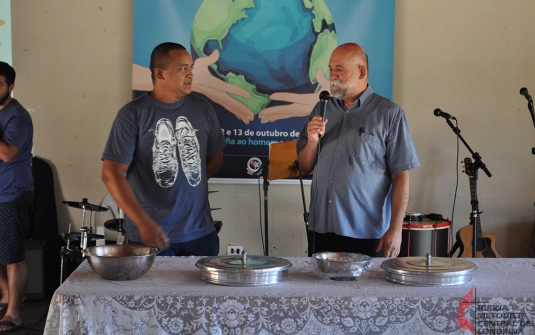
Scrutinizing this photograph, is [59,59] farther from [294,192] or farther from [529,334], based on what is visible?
[529,334]

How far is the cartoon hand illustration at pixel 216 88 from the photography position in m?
4.18

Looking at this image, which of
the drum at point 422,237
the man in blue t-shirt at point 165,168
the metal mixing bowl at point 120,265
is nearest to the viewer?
the metal mixing bowl at point 120,265

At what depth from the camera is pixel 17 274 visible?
3.67 meters

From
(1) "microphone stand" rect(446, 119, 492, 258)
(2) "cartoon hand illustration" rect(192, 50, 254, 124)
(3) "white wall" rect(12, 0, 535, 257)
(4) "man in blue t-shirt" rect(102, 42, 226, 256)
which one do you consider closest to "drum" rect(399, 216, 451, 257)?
(1) "microphone stand" rect(446, 119, 492, 258)

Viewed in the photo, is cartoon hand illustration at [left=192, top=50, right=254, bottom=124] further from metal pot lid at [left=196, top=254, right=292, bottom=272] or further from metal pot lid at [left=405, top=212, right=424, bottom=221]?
metal pot lid at [left=196, top=254, right=292, bottom=272]

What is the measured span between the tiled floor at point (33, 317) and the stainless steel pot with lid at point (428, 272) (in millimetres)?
2483

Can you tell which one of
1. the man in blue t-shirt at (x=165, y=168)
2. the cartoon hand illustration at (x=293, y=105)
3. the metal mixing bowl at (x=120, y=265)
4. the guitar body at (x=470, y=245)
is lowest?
the guitar body at (x=470, y=245)

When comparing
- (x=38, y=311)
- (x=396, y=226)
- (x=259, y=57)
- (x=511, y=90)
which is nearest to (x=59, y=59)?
(x=259, y=57)

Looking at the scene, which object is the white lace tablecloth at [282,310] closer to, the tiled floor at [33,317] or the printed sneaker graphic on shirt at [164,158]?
the printed sneaker graphic on shirt at [164,158]

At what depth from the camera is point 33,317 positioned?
12.4 feet

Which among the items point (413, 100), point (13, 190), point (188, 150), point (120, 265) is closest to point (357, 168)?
point (188, 150)

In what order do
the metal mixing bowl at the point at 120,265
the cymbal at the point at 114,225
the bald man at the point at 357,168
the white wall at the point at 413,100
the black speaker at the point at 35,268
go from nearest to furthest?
the metal mixing bowl at the point at 120,265, the bald man at the point at 357,168, the cymbal at the point at 114,225, the black speaker at the point at 35,268, the white wall at the point at 413,100

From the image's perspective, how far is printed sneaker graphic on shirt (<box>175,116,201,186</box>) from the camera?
8.58ft

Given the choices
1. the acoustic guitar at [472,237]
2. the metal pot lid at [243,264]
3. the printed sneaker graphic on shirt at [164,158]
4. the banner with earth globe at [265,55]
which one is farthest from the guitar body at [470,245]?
the metal pot lid at [243,264]
